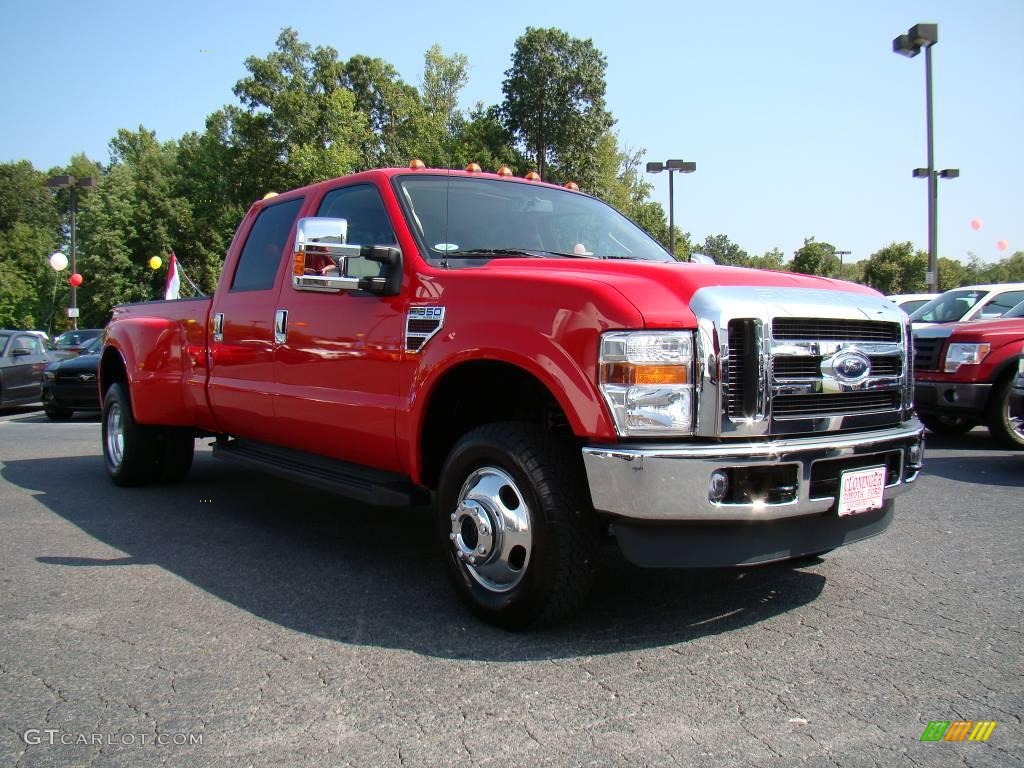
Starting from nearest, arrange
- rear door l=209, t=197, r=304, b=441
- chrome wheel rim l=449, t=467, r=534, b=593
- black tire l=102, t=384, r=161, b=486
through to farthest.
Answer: chrome wheel rim l=449, t=467, r=534, b=593 < rear door l=209, t=197, r=304, b=441 < black tire l=102, t=384, r=161, b=486

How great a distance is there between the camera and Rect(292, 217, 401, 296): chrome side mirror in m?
3.80

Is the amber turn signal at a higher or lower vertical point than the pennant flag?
lower

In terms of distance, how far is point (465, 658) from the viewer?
3129 millimetres

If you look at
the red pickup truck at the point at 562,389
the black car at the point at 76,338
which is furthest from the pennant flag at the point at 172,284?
the black car at the point at 76,338

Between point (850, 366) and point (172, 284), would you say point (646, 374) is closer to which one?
point (850, 366)

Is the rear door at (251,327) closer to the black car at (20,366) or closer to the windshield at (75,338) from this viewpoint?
the black car at (20,366)

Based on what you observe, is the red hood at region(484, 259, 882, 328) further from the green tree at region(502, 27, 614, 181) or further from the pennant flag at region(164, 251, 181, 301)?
the green tree at region(502, 27, 614, 181)

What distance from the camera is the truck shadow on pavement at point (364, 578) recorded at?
337 centimetres

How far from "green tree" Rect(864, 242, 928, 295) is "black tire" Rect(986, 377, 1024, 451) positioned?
44.4 m

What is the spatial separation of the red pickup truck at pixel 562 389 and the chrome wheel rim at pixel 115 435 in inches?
91.5

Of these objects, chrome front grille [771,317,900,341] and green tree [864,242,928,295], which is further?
green tree [864,242,928,295]

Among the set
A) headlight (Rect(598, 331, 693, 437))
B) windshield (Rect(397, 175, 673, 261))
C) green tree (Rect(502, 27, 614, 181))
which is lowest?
headlight (Rect(598, 331, 693, 437))

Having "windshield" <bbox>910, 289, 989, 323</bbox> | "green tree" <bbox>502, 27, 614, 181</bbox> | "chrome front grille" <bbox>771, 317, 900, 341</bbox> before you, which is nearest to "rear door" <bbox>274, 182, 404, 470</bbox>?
"chrome front grille" <bbox>771, 317, 900, 341</bbox>

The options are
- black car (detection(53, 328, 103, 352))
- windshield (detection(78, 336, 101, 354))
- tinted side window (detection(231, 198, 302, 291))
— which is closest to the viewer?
tinted side window (detection(231, 198, 302, 291))
